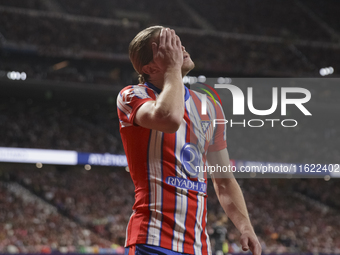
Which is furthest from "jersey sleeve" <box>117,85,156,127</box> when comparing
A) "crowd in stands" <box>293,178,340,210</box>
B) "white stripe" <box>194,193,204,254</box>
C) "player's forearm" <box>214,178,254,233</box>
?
"crowd in stands" <box>293,178,340,210</box>

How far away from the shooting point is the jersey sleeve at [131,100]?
164cm

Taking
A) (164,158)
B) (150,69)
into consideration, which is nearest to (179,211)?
(164,158)

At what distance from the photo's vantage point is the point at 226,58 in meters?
22.4

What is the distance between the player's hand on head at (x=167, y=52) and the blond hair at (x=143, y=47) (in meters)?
0.05

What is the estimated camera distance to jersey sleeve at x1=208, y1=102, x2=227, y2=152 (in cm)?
188

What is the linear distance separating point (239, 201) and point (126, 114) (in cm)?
60

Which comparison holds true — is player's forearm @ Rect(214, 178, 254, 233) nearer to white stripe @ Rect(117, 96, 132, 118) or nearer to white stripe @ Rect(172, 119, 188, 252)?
white stripe @ Rect(172, 119, 188, 252)

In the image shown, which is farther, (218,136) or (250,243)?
(218,136)

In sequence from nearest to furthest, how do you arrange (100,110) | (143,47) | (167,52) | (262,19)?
(167,52)
(143,47)
(100,110)
(262,19)

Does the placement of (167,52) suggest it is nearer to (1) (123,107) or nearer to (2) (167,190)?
(1) (123,107)

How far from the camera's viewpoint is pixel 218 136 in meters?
1.89

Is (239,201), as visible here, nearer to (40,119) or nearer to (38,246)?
(38,246)

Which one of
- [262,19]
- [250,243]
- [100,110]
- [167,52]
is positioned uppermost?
[262,19]

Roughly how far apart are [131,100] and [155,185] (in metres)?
0.33
